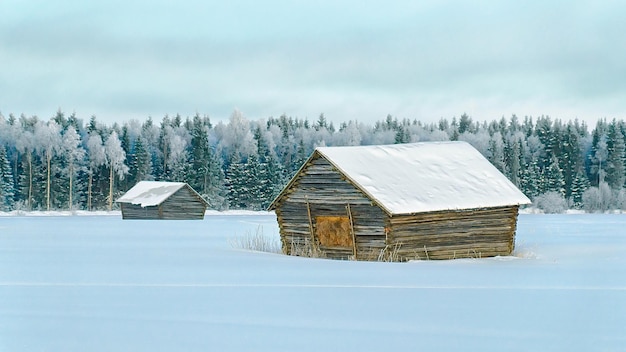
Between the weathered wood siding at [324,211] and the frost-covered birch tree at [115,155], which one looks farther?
the frost-covered birch tree at [115,155]

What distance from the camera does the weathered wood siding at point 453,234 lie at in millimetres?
29094

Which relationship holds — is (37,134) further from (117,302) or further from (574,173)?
(117,302)

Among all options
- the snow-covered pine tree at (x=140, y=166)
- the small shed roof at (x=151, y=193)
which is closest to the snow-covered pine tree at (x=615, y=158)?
the snow-covered pine tree at (x=140, y=166)

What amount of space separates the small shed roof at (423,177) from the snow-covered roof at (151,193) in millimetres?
40456

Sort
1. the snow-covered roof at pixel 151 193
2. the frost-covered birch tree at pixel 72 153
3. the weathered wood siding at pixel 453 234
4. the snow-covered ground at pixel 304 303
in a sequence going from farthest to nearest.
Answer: the frost-covered birch tree at pixel 72 153, the snow-covered roof at pixel 151 193, the weathered wood siding at pixel 453 234, the snow-covered ground at pixel 304 303

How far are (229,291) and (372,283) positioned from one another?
3.77 meters

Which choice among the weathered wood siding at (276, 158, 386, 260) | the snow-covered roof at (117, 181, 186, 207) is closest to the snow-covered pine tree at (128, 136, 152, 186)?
the snow-covered roof at (117, 181, 186, 207)

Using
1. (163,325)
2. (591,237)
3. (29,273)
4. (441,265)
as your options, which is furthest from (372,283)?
(591,237)

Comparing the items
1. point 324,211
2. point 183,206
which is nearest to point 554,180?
point 183,206

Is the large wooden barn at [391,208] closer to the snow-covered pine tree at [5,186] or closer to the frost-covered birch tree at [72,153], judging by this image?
the snow-covered pine tree at [5,186]

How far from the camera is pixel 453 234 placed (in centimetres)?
3030

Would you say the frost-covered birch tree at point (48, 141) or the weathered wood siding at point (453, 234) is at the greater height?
the frost-covered birch tree at point (48, 141)

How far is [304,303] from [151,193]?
191ft

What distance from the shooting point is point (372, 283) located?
72.1 ft
